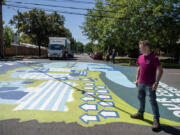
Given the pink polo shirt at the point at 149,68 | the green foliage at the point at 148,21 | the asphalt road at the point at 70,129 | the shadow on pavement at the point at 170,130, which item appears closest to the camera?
the asphalt road at the point at 70,129

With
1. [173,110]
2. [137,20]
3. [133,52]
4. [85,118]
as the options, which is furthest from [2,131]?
[133,52]

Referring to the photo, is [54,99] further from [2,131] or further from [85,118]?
[2,131]

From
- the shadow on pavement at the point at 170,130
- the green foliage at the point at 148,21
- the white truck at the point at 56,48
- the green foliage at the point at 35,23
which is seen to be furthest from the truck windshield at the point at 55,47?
the shadow on pavement at the point at 170,130

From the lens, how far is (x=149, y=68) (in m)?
3.50

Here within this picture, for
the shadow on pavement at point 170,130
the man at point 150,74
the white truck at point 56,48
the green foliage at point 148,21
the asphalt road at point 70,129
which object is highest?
the green foliage at point 148,21

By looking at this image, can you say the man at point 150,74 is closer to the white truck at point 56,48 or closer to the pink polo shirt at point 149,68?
the pink polo shirt at point 149,68

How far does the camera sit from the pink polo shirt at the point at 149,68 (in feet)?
11.3

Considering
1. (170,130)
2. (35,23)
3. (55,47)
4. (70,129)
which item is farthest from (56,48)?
(170,130)

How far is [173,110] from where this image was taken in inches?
185

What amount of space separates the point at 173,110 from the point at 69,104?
295cm

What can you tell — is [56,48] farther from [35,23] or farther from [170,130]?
[170,130]

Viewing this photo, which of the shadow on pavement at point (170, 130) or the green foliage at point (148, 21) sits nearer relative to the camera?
the shadow on pavement at point (170, 130)

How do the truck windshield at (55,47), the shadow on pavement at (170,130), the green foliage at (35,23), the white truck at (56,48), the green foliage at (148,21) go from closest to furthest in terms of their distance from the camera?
the shadow on pavement at (170,130) < the green foliage at (148,21) < the white truck at (56,48) < the truck windshield at (55,47) < the green foliage at (35,23)

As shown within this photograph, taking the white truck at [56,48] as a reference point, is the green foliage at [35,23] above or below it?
above
